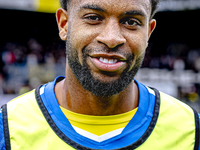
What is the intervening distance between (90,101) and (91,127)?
0.60 ft

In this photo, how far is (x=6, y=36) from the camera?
772 centimetres

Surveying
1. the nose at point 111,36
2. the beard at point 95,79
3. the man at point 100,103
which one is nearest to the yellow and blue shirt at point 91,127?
the man at point 100,103

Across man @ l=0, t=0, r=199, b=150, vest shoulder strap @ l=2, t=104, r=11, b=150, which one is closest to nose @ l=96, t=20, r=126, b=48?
man @ l=0, t=0, r=199, b=150

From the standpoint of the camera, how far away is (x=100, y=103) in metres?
1.73

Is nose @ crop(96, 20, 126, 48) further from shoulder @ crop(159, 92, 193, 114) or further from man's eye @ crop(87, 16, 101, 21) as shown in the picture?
shoulder @ crop(159, 92, 193, 114)

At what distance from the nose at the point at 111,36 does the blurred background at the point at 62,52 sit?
192 inches

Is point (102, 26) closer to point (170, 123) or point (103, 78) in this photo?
point (103, 78)

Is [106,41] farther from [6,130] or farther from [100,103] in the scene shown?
[6,130]

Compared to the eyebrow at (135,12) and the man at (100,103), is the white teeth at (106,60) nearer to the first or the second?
the man at (100,103)

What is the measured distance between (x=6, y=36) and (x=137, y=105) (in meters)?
6.83

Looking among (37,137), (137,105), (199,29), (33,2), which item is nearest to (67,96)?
(37,137)

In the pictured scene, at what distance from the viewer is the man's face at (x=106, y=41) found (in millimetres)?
1531

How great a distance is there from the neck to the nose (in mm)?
408

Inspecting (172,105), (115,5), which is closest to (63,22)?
(115,5)
